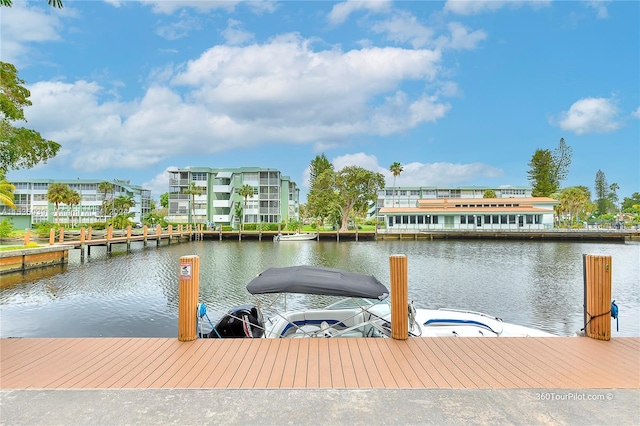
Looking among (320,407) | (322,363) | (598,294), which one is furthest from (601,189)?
(320,407)

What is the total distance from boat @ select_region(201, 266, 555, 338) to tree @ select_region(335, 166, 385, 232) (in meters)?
49.9

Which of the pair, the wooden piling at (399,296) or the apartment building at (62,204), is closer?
the wooden piling at (399,296)

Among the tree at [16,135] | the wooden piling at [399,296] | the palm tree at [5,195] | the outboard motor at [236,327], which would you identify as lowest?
the outboard motor at [236,327]

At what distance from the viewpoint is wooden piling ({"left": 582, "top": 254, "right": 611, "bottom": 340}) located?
5.12 m

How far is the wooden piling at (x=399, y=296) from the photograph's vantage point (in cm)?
517

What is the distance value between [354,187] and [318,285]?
171ft

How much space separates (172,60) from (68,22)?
15859 mm

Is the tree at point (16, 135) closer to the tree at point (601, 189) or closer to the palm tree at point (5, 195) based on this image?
the palm tree at point (5, 195)

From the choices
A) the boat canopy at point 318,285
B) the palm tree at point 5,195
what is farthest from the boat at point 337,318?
the palm tree at point 5,195

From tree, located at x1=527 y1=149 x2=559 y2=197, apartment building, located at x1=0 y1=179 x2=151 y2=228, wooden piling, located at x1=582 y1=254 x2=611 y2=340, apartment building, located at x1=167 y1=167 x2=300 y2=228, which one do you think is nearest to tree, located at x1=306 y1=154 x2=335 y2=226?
apartment building, located at x1=167 y1=167 x2=300 y2=228

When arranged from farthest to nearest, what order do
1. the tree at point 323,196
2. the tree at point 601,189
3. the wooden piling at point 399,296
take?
1. the tree at point 601,189
2. the tree at point 323,196
3. the wooden piling at point 399,296

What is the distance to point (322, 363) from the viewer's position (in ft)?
13.9

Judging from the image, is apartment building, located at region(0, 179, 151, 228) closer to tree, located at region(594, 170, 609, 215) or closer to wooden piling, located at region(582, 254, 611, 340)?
wooden piling, located at region(582, 254, 611, 340)

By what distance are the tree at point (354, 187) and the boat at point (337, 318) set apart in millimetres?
49891
